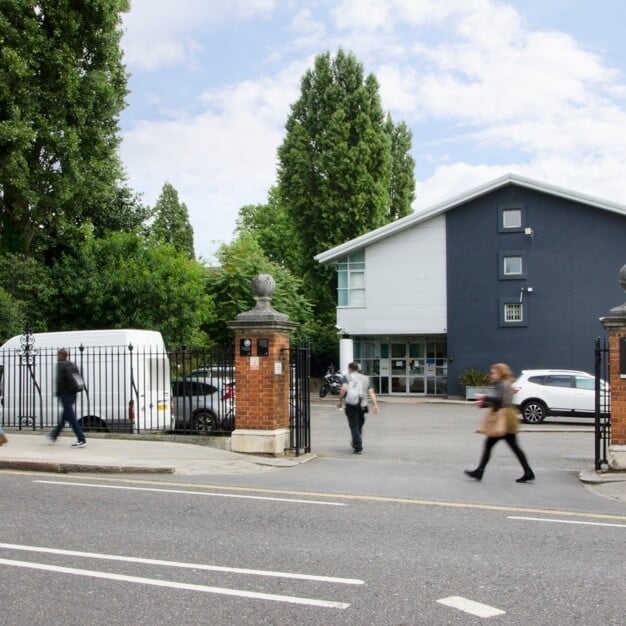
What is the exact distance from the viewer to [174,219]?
67500 millimetres

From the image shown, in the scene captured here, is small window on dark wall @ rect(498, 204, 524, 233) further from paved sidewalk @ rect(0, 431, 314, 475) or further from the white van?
paved sidewalk @ rect(0, 431, 314, 475)

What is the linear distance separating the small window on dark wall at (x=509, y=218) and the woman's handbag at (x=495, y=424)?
24.9 m

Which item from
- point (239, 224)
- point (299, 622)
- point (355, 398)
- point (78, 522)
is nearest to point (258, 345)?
point (355, 398)

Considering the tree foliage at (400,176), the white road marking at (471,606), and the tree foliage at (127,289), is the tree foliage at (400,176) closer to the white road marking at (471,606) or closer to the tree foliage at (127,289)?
the tree foliage at (127,289)

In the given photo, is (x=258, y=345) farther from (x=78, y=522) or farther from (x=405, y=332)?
(x=405, y=332)

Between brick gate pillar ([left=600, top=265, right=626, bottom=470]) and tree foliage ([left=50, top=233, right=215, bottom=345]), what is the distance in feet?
62.6

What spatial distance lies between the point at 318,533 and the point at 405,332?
95.3ft

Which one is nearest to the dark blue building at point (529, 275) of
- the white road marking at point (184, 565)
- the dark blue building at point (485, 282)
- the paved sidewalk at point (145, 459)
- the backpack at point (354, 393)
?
the dark blue building at point (485, 282)

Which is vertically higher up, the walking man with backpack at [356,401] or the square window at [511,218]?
the square window at [511,218]

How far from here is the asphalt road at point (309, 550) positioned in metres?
5.10

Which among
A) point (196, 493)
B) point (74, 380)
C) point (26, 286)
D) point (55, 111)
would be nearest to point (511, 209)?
point (55, 111)

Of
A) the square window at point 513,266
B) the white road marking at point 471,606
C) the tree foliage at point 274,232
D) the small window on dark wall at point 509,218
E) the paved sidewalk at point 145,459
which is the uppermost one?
the tree foliage at point 274,232

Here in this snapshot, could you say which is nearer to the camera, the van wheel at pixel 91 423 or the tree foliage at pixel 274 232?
the van wheel at pixel 91 423

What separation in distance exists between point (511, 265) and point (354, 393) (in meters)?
21.9
